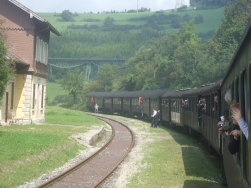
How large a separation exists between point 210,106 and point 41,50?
56.2ft

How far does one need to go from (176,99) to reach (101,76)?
187 feet

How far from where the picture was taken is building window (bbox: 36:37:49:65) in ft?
87.6

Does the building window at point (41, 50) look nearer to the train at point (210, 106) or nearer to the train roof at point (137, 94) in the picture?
the train at point (210, 106)

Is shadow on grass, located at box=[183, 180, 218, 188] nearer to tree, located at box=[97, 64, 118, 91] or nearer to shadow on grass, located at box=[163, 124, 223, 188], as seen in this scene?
shadow on grass, located at box=[163, 124, 223, 188]

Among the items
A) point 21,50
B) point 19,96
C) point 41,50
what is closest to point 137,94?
point 41,50

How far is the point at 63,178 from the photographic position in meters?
11.5

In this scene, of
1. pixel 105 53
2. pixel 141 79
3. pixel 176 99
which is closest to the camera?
pixel 176 99

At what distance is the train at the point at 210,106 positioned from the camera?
4.40 meters

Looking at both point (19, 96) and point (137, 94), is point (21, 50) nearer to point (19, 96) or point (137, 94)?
point (19, 96)

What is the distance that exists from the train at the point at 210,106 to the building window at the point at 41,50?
9.78 m

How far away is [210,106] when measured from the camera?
46.1 ft

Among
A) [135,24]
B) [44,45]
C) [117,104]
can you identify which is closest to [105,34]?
[135,24]

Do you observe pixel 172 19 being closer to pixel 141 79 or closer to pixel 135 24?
pixel 135 24

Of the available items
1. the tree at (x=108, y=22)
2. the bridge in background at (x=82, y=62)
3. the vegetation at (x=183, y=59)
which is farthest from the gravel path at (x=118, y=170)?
the tree at (x=108, y=22)
